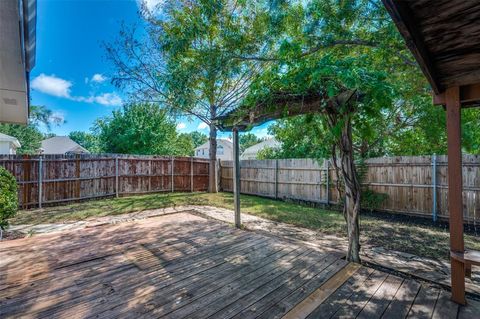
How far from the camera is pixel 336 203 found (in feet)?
22.6

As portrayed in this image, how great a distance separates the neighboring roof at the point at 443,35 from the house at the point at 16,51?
2.44 meters

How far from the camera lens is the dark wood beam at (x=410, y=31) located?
109 centimetres

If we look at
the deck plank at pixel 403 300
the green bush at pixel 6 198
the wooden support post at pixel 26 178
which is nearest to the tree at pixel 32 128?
the wooden support post at pixel 26 178

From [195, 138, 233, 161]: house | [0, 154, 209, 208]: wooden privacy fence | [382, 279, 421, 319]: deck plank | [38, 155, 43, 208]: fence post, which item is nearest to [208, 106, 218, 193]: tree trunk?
[0, 154, 209, 208]: wooden privacy fence

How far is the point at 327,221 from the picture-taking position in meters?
5.31

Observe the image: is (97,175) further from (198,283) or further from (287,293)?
(287,293)

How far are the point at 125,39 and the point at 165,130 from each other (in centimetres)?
698

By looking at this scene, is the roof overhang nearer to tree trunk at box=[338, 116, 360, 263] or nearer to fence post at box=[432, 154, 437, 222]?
tree trunk at box=[338, 116, 360, 263]

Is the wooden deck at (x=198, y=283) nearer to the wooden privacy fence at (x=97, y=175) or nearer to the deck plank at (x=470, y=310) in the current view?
the deck plank at (x=470, y=310)

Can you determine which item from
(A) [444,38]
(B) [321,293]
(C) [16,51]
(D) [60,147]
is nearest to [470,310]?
(B) [321,293]

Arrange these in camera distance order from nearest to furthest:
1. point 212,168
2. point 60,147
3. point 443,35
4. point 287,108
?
point 443,35 < point 287,108 < point 212,168 < point 60,147

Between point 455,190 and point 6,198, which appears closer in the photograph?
point 455,190

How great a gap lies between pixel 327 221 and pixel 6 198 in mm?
6750

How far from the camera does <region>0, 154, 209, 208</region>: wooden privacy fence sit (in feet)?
21.3
